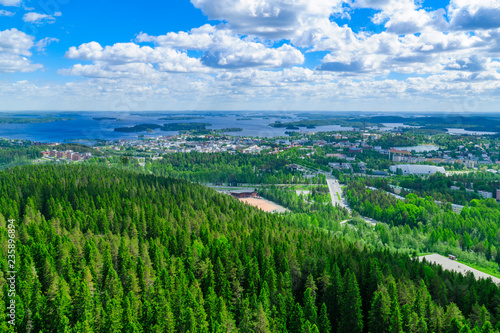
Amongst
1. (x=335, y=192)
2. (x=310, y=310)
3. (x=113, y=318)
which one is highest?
(x=113, y=318)

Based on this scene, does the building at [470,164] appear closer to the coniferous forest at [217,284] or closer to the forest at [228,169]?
the forest at [228,169]

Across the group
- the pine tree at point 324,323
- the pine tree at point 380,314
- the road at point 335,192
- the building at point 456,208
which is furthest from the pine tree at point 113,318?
the building at point 456,208

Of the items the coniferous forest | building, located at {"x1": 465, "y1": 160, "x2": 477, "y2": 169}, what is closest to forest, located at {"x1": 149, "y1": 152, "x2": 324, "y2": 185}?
the coniferous forest

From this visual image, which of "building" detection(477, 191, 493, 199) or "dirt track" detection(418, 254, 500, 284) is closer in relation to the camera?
"dirt track" detection(418, 254, 500, 284)

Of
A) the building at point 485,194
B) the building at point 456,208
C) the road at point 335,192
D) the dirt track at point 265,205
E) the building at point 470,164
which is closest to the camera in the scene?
the building at point 456,208

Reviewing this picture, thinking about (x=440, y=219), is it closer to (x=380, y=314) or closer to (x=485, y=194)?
(x=485, y=194)

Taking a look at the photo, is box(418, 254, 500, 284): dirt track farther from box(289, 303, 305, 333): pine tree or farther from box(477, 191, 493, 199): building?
box(477, 191, 493, 199): building

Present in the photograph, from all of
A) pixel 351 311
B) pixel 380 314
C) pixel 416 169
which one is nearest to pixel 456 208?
pixel 416 169
